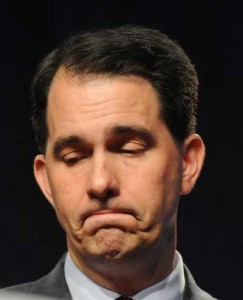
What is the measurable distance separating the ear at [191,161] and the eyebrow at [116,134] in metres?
0.10

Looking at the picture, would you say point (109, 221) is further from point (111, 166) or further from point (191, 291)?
Answer: point (191, 291)

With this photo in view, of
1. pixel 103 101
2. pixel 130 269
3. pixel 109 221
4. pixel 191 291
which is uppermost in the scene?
pixel 103 101

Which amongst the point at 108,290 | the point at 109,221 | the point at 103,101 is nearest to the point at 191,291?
the point at 108,290

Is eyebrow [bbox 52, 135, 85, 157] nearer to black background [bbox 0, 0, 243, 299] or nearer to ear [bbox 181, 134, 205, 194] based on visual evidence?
ear [bbox 181, 134, 205, 194]

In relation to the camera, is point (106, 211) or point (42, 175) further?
point (42, 175)

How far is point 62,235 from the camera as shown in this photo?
1.71m

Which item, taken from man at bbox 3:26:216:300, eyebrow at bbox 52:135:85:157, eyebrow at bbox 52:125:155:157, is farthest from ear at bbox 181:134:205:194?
eyebrow at bbox 52:135:85:157

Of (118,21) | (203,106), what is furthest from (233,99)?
(118,21)

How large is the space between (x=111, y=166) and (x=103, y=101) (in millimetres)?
106

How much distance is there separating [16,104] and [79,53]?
0.41 meters

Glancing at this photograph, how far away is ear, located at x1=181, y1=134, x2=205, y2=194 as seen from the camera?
4.56 ft

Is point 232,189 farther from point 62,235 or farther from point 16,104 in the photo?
point 16,104

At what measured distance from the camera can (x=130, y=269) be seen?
1.30 meters

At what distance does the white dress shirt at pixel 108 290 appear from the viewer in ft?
4.39
